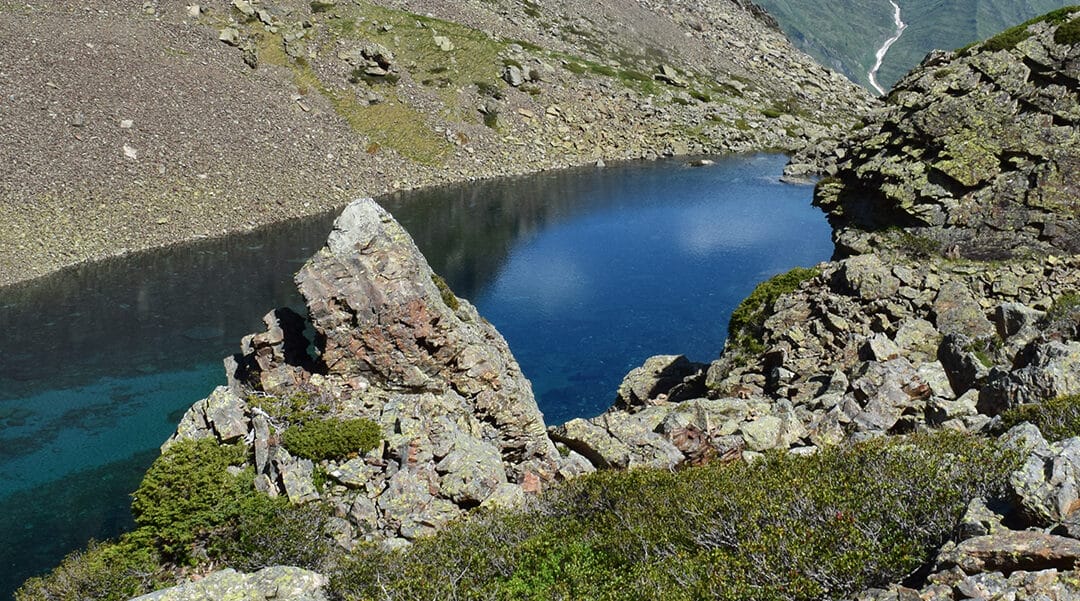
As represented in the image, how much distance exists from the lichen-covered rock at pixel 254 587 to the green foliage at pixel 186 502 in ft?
17.0

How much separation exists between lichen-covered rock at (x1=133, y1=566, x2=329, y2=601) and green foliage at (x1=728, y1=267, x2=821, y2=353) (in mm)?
27967

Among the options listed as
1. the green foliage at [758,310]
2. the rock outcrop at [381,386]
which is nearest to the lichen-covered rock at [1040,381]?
the rock outcrop at [381,386]

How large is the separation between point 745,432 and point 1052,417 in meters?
11.8

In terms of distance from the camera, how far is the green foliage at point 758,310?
44375 millimetres

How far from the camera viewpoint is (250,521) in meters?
25.7

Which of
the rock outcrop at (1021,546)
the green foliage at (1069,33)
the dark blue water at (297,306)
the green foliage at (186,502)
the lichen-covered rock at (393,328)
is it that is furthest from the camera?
the dark blue water at (297,306)

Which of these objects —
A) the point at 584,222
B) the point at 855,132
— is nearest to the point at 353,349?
the point at 855,132

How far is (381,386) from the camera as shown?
33.3 metres

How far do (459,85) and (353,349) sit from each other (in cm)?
11140

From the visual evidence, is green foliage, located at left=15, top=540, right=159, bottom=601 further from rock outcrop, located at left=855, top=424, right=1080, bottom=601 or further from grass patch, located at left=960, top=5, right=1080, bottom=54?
grass patch, located at left=960, top=5, right=1080, bottom=54

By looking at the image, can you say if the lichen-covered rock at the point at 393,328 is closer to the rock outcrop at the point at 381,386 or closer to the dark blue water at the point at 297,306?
the rock outcrop at the point at 381,386

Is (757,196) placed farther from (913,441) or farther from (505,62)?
(913,441)

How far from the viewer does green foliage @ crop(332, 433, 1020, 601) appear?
16531 mm

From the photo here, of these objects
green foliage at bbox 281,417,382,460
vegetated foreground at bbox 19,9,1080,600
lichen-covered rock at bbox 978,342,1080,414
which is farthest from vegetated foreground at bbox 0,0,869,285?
lichen-covered rock at bbox 978,342,1080,414
